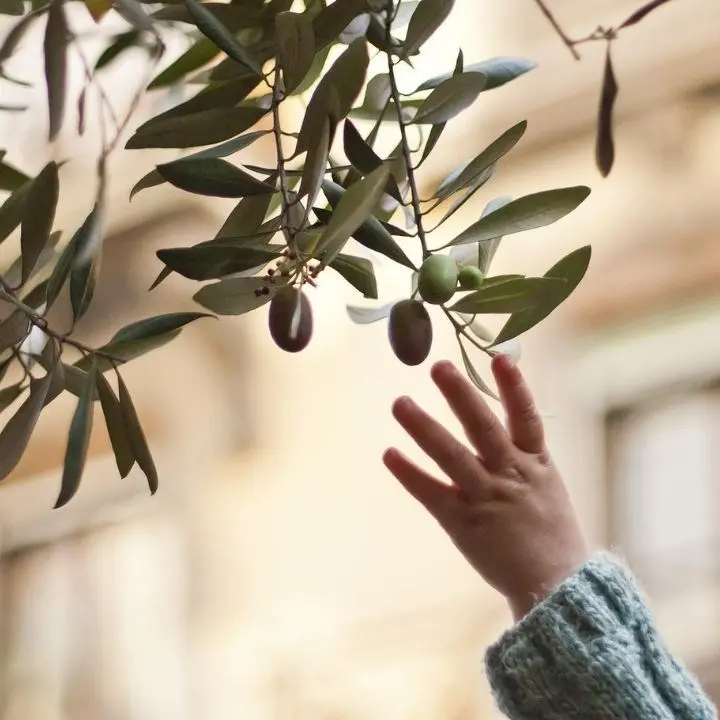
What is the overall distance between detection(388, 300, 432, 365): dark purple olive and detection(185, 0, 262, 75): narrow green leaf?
14 cm

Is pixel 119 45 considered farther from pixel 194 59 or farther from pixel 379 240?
pixel 379 240

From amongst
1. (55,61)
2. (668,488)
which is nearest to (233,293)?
(55,61)

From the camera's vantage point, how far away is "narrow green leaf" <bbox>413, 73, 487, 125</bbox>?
1.63 feet

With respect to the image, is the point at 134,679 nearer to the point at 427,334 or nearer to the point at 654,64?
the point at 427,334

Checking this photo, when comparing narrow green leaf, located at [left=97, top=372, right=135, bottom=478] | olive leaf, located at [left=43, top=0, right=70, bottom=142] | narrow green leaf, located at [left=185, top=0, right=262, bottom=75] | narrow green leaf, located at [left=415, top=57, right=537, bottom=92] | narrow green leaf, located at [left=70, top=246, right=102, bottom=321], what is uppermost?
narrow green leaf, located at [left=415, top=57, right=537, bottom=92]

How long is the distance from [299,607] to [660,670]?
446mm

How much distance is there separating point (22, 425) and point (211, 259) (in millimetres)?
137

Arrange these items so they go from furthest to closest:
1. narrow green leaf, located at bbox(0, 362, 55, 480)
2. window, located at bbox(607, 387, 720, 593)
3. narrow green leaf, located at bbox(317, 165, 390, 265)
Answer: window, located at bbox(607, 387, 720, 593)
narrow green leaf, located at bbox(0, 362, 55, 480)
narrow green leaf, located at bbox(317, 165, 390, 265)

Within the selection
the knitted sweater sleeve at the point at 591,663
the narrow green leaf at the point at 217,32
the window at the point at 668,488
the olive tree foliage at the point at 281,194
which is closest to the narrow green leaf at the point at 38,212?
the olive tree foliage at the point at 281,194

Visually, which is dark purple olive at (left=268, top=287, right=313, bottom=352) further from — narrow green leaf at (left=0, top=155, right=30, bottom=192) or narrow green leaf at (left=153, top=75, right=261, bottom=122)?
narrow green leaf at (left=0, top=155, right=30, bottom=192)

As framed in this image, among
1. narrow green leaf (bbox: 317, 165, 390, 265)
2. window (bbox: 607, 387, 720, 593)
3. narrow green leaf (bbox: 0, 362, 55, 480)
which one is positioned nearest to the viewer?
narrow green leaf (bbox: 317, 165, 390, 265)

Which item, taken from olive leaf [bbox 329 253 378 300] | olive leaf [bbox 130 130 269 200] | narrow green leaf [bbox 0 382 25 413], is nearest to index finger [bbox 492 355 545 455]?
olive leaf [bbox 329 253 378 300]

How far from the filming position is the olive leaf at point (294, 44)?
44cm

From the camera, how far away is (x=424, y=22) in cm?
50
